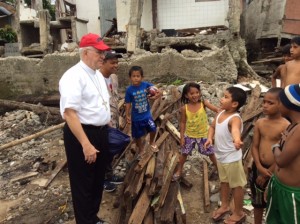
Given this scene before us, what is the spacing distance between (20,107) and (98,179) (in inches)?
213

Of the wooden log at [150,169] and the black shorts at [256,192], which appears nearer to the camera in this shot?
the black shorts at [256,192]

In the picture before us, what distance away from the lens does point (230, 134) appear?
344 cm

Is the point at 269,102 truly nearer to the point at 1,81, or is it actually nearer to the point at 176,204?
the point at 176,204

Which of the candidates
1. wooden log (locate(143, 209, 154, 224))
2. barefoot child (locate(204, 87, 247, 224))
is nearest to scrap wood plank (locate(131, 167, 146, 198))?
wooden log (locate(143, 209, 154, 224))

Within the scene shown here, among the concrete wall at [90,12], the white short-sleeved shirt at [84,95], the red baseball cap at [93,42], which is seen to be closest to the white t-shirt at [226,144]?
the white short-sleeved shirt at [84,95]

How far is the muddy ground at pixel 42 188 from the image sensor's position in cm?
412

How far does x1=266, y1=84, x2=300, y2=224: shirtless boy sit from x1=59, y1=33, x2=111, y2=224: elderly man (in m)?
1.73

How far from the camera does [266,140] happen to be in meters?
2.94

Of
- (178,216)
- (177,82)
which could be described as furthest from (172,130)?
(178,216)

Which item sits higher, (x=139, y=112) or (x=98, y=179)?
(x=139, y=112)

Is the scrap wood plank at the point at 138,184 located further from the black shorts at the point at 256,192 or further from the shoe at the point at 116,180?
the black shorts at the point at 256,192

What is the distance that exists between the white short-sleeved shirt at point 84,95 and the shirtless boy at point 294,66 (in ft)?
9.96

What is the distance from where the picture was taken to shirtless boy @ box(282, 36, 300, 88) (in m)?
4.40

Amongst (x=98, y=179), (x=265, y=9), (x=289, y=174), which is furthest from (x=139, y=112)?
(x=265, y=9)
